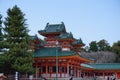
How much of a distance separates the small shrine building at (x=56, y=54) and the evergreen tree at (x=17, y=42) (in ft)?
15.8

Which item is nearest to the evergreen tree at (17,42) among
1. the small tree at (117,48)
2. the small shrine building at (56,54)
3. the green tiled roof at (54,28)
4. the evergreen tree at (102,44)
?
the small shrine building at (56,54)

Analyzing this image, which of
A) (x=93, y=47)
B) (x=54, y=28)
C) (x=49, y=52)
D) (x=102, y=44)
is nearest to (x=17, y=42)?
(x=49, y=52)

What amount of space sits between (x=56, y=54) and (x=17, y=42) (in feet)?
20.4

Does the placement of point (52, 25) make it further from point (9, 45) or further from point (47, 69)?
point (9, 45)

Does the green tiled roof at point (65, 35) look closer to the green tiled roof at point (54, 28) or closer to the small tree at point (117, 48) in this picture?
the green tiled roof at point (54, 28)

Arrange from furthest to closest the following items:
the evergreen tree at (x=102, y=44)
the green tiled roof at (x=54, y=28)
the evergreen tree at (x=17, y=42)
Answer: the evergreen tree at (x=102, y=44), the green tiled roof at (x=54, y=28), the evergreen tree at (x=17, y=42)

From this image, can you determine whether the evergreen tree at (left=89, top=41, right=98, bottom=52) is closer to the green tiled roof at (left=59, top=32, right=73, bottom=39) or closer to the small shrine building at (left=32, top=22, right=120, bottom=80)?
the small shrine building at (left=32, top=22, right=120, bottom=80)

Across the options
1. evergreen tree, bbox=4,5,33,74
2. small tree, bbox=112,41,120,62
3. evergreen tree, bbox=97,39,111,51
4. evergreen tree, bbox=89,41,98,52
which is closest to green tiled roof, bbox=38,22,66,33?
evergreen tree, bbox=4,5,33,74

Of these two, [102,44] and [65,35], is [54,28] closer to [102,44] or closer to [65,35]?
[65,35]

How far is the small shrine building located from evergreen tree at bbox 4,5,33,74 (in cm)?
480

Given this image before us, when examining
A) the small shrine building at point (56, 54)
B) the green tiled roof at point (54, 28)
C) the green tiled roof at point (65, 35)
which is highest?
the green tiled roof at point (54, 28)

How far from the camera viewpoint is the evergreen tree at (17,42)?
109ft

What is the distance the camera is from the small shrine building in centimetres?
4088

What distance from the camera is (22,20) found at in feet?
117
